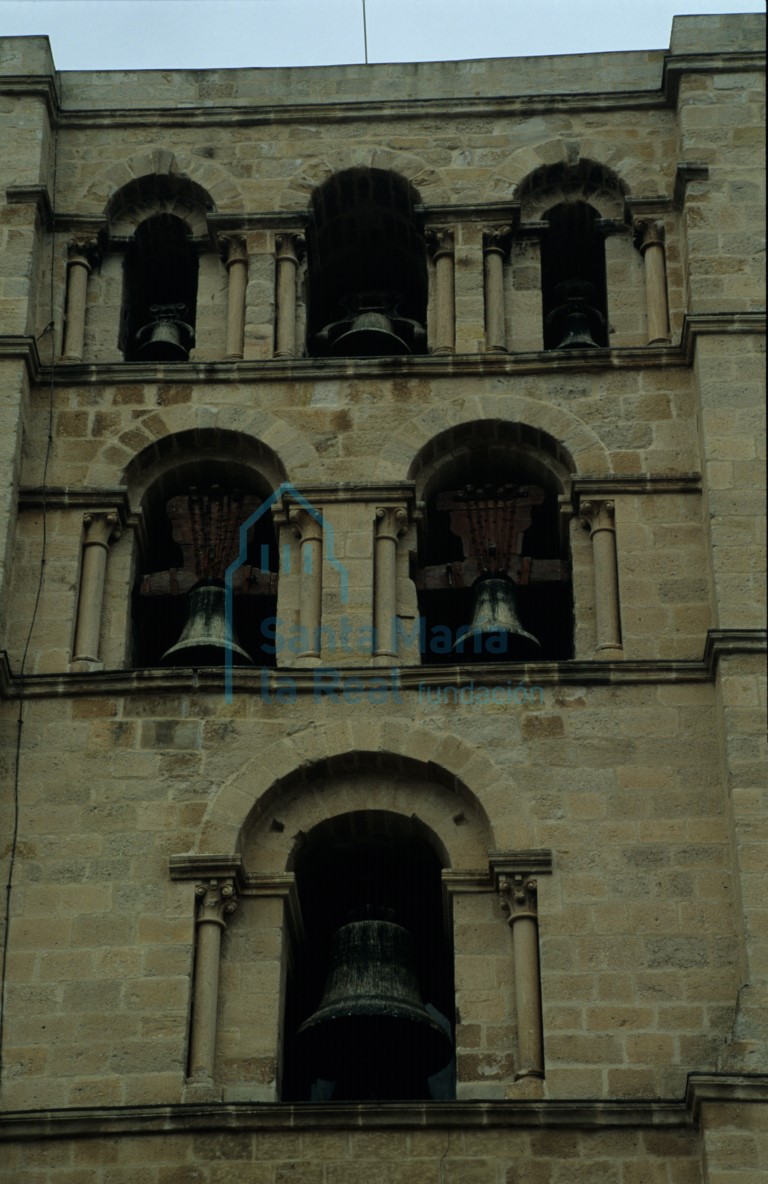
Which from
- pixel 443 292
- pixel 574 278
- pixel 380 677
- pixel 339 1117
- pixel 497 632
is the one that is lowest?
pixel 339 1117

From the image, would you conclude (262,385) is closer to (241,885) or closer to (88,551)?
(88,551)

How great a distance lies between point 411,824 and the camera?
21281 mm

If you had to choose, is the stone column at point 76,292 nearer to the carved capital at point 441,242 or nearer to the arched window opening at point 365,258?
the arched window opening at point 365,258

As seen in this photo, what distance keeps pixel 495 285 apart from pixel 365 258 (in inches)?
70.5

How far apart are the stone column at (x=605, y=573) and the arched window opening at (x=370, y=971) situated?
2.13 metres

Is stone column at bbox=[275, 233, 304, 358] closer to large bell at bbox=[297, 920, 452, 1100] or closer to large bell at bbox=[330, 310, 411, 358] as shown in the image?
large bell at bbox=[330, 310, 411, 358]

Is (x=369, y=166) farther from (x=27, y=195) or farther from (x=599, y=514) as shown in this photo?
(x=599, y=514)

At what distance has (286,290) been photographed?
976 inches

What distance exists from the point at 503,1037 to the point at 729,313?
678cm

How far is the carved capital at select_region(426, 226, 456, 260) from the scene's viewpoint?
25.0m

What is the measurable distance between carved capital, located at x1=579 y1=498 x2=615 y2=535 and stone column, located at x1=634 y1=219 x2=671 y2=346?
1842 mm

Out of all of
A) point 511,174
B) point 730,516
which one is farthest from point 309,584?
point 511,174

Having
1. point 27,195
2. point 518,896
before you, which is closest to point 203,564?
point 27,195

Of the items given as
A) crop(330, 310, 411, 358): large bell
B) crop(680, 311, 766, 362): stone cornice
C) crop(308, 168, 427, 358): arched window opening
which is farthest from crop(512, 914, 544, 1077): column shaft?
crop(308, 168, 427, 358): arched window opening
